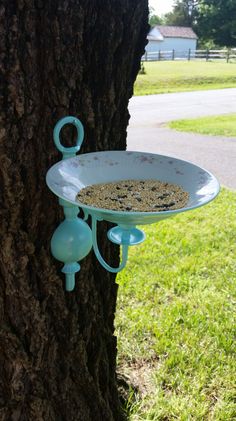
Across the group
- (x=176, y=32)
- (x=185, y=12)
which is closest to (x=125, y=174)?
(x=176, y=32)

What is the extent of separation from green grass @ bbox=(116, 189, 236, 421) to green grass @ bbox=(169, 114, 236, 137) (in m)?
5.21

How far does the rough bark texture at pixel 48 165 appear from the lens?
3.78 feet

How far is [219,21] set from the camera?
4397 centimetres

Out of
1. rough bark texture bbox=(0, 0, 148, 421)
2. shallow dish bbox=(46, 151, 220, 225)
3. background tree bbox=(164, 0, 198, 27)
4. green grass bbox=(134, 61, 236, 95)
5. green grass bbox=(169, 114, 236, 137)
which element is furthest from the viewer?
background tree bbox=(164, 0, 198, 27)

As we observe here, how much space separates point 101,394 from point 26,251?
842mm

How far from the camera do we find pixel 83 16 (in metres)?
1.23

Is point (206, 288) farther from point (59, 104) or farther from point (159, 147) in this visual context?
point (159, 147)

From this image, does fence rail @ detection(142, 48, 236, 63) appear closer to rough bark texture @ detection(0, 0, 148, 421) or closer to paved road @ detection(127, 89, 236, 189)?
paved road @ detection(127, 89, 236, 189)

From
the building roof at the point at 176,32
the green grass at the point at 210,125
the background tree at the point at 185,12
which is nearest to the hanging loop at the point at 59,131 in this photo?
the green grass at the point at 210,125

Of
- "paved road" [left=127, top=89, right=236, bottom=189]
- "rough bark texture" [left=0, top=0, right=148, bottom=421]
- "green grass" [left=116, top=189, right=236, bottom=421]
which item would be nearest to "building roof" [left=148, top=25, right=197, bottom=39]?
"paved road" [left=127, top=89, right=236, bottom=189]

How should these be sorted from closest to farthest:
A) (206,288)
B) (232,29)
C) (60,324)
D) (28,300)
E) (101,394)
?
(28,300), (60,324), (101,394), (206,288), (232,29)

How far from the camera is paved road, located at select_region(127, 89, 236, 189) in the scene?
21.4 feet

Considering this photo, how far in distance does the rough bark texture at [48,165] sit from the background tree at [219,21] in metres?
45.5

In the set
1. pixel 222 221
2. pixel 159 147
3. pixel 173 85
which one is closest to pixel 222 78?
pixel 173 85
